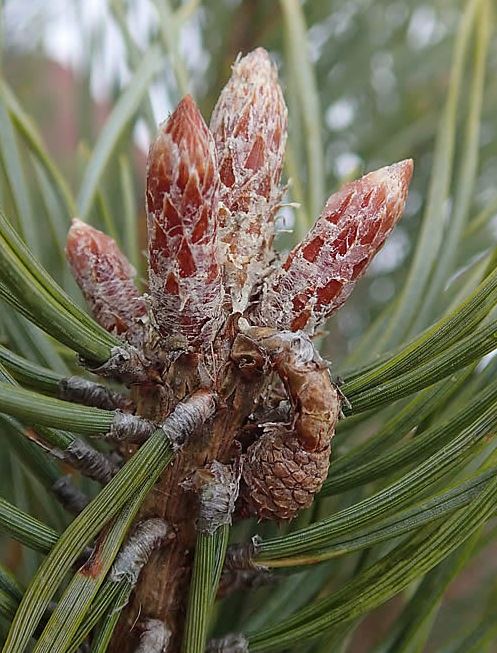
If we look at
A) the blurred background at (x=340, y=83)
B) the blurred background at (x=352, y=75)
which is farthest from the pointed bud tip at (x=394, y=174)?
the blurred background at (x=352, y=75)

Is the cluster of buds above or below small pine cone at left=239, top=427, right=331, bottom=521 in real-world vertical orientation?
above

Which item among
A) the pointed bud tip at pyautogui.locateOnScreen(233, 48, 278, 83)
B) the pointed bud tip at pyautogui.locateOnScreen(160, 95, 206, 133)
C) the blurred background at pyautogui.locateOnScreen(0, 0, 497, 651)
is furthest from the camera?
the blurred background at pyautogui.locateOnScreen(0, 0, 497, 651)

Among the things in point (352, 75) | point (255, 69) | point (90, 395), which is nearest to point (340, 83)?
point (352, 75)

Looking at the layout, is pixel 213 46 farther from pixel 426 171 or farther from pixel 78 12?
pixel 426 171

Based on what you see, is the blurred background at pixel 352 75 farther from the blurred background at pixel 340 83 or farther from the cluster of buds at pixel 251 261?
the cluster of buds at pixel 251 261

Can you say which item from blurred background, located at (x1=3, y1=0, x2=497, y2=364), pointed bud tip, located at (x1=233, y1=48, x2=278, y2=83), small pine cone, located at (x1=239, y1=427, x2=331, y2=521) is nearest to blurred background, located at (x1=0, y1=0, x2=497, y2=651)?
blurred background, located at (x1=3, y1=0, x2=497, y2=364)

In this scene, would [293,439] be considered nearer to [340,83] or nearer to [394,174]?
[394,174]

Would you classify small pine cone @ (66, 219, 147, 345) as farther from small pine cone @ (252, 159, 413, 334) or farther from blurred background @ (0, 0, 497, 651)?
blurred background @ (0, 0, 497, 651)

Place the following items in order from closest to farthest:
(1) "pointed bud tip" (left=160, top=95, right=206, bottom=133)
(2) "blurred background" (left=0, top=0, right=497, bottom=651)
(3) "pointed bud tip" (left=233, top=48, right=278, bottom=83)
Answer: (1) "pointed bud tip" (left=160, top=95, right=206, bottom=133)
(3) "pointed bud tip" (left=233, top=48, right=278, bottom=83)
(2) "blurred background" (left=0, top=0, right=497, bottom=651)
